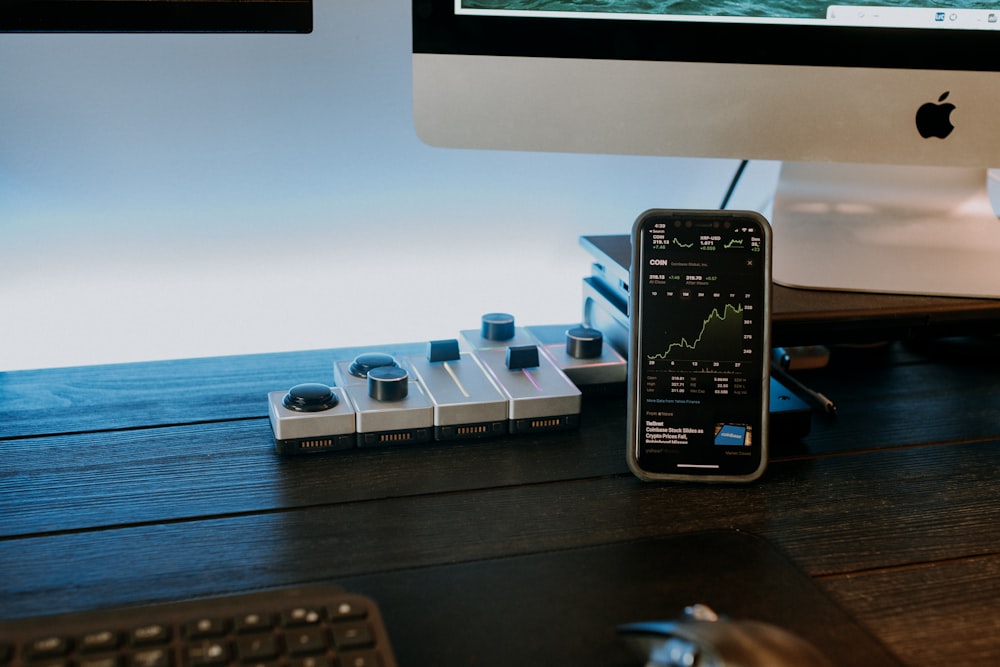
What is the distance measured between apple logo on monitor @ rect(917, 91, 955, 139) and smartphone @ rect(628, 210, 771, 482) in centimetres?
19

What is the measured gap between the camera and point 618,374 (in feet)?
2.69

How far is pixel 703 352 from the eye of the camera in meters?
0.69

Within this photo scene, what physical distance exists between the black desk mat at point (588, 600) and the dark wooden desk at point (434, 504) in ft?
0.04

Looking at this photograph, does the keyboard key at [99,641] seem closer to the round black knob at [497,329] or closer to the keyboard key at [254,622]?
the keyboard key at [254,622]

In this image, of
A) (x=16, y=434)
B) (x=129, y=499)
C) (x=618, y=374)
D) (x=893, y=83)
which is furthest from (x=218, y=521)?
(x=893, y=83)

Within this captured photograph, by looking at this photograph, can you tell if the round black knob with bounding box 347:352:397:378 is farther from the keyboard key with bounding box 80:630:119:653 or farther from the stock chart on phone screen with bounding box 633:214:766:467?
the keyboard key with bounding box 80:630:119:653

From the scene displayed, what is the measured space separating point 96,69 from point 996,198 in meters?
0.96

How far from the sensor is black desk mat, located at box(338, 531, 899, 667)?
492 mm

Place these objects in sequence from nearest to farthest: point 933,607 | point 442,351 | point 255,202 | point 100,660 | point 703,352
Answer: point 100,660 < point 933,607 < point 703,352 < point 442,351 < point 255,202

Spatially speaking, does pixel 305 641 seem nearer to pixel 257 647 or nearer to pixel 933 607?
pixel 257 647

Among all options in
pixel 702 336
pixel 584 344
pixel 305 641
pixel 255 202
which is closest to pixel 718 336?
pixel 702 336

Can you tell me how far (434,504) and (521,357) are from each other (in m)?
0.18

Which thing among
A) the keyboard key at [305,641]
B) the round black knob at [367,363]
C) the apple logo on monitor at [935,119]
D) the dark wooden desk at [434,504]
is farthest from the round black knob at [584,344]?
the keyboard key at [305,641]

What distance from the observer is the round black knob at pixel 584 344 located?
82 centimetres
